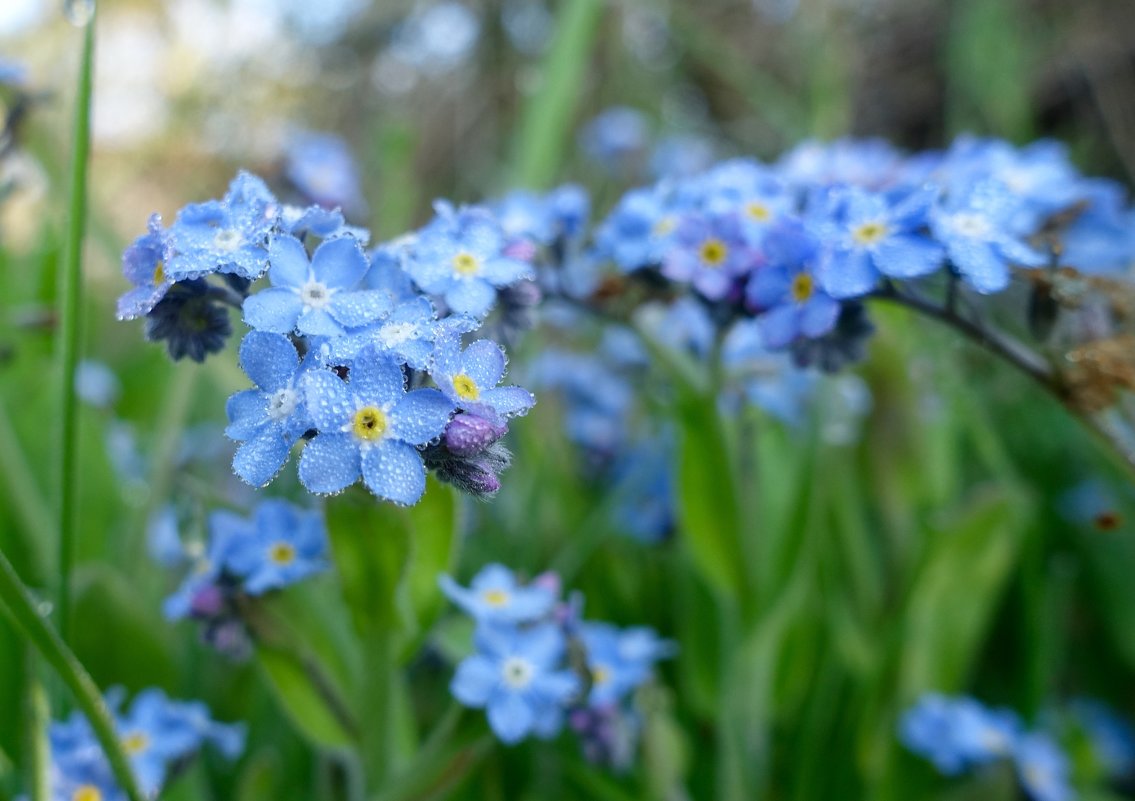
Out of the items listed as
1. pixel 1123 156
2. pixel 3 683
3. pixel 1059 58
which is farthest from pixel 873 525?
pixel 1059 58

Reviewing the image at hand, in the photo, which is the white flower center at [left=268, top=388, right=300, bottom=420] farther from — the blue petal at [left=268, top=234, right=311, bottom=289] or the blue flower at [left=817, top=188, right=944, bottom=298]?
the blue flower at [left=817, top=188, right=944, bottom=298]

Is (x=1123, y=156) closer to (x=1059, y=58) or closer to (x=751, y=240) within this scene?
(x=1059, y=58)

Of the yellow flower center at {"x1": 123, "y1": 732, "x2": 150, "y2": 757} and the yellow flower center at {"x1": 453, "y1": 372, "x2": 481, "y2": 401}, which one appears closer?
the yellow flower center at {"x1": 453, "y1": 372, "x2": 481, "y2": 401}

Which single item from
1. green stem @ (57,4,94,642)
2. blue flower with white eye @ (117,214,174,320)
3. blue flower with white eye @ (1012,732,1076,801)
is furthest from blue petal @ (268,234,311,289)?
blue flower with white eye @ (1012,732,1076,801)

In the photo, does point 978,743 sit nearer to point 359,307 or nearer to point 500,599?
point 500,599

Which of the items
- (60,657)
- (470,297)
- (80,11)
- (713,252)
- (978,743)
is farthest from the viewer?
(978,743)

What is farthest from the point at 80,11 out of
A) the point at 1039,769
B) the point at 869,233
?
the point at 1039,769
